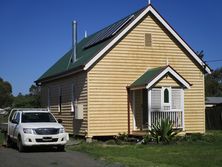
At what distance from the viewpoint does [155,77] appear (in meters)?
24.2

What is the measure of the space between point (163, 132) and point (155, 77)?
9.59 ft

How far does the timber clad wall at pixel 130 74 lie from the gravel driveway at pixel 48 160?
6.56 metres

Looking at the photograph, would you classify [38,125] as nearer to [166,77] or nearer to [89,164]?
[89,164]

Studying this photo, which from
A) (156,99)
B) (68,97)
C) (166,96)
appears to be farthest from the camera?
(68,97)

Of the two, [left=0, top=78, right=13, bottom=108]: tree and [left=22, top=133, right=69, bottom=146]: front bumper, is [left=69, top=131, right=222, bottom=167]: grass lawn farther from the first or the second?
[left=0, top=78, right=13, bottom=108]: tree

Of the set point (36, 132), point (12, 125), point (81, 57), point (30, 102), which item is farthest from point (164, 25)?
point (30, 102)

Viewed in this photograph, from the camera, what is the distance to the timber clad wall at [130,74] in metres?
25.2

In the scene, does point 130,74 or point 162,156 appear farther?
point 130,74

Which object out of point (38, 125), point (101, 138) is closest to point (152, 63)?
point (101, 138)

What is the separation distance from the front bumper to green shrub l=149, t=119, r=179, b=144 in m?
5.04

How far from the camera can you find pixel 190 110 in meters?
27.4

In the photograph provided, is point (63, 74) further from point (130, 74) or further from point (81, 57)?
point (130, 74)

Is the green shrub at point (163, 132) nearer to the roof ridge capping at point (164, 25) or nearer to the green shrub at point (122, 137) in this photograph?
the green shrub at point (122, 137)

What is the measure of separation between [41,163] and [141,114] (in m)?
11.7
